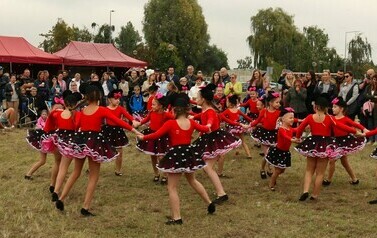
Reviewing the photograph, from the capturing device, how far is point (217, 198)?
784cm

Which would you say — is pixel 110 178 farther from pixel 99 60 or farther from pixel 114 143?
pixel 99 60

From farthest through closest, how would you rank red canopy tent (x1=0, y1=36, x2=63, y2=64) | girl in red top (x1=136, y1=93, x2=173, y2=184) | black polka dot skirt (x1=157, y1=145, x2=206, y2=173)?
1. red canopy tent (x1=0, y1=36, x2=63, y2=64)
2. girl in red top (x1=136, y1=93, x2=173, y2=184)
3. black polka dot skirt (x1=157, y1=145, x2=206, y2=173)

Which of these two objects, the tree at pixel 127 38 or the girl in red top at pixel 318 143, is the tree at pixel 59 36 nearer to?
the tree at pixel 127 38

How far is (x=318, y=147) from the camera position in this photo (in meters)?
7.77

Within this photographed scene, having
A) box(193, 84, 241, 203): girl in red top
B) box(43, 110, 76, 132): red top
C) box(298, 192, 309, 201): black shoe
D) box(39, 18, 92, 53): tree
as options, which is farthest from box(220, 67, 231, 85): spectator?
box(39, 18, 92, 53): tree

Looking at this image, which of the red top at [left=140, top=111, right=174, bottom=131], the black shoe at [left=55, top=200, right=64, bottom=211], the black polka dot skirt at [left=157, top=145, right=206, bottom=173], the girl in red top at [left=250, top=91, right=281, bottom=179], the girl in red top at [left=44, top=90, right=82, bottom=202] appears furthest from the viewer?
the girl in red top at [left=250, top=91, right=281, bottom=179]

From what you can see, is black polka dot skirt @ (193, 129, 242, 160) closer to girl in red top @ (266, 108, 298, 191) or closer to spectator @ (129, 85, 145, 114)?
girl in red top @ (266, 108, 298, 191)

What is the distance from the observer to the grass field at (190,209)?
6504 millimetres

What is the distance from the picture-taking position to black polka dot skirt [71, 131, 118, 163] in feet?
22.7

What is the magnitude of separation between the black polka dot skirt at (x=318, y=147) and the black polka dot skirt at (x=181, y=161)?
6.26 ft

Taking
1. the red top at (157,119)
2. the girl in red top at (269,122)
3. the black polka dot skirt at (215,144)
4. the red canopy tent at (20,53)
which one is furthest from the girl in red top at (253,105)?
the red canopy tent at (20,53)

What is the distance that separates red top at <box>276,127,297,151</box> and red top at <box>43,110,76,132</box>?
343 cm

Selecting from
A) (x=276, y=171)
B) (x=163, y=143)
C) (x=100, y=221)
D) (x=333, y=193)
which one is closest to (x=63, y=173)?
(x=100, y=221)

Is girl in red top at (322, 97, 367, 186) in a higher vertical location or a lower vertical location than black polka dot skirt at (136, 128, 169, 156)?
higher
